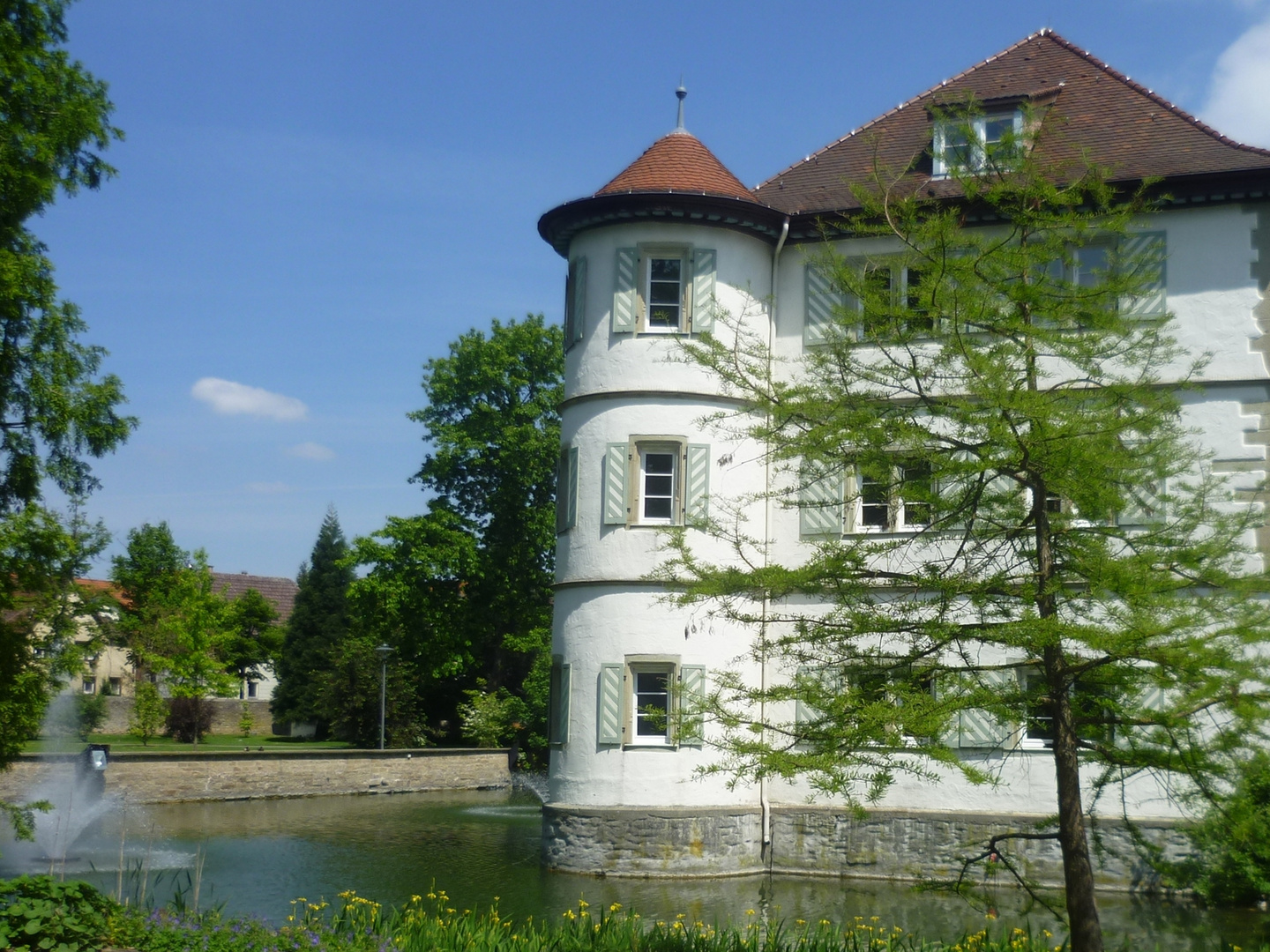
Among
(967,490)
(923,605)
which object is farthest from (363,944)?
(967,490)

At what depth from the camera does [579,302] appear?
19359 mm

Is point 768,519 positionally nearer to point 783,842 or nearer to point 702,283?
point 702,283

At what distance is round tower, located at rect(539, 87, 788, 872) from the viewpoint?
17812 mm

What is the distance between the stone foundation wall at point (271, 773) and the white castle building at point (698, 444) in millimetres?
12517

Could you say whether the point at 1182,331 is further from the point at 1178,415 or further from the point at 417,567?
the point at 417,567

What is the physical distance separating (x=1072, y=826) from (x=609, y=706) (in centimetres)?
954

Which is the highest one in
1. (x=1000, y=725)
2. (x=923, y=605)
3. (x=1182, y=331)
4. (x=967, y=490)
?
(x=1182, y=331)

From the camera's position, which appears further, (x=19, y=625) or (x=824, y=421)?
(x=19, y=625)

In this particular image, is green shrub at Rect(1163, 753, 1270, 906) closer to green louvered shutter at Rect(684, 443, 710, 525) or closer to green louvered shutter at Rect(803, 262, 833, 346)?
green louvered shutter at Rect(684, 443, 710, 525)

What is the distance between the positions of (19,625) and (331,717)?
26.9m

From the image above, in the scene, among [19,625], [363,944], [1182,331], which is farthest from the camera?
[1182,331]

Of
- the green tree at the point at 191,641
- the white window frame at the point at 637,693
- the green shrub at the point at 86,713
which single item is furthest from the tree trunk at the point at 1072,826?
the green shrub at the point at 86,713

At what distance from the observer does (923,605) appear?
9359mm

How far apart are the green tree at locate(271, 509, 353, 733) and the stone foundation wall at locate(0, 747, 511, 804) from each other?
670 inches
